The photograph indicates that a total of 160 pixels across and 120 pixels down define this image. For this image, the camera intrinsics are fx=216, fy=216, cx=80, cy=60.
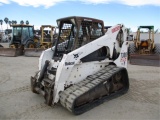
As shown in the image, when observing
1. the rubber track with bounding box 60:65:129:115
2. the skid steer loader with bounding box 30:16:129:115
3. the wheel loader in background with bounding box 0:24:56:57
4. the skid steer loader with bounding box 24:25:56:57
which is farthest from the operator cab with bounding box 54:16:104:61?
the wheel loader in background with bounding box 0:24:56:57

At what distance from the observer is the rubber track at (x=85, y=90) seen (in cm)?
414

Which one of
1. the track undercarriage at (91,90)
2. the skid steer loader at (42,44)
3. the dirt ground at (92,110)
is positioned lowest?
the dirt ground at (92,110)

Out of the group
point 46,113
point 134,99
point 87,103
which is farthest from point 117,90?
point 46,113

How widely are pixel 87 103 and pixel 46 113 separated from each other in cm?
87

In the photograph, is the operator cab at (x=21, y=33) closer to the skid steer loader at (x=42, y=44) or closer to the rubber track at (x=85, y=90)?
the skid steer loader at (x=42, y=44)

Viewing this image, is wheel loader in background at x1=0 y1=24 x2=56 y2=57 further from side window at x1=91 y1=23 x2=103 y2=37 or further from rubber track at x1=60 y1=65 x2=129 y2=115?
rubber track at x1=60 y1=65 x2=129 y2=115

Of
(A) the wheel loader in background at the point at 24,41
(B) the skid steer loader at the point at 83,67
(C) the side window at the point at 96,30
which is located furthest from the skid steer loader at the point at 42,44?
(C) the side window at the point at 96,30

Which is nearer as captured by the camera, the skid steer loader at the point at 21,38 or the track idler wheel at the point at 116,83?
the track idler wheel at the point at 116,83

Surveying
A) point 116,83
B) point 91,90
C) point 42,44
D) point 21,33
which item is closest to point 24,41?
point 21,33

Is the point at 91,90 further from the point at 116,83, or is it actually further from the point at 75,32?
the point at 75,32

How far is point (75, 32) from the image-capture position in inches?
206

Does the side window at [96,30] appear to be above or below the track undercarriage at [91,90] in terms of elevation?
above

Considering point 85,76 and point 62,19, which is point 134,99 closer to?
point 85,76

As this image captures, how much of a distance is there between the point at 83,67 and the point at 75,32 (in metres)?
0.91
